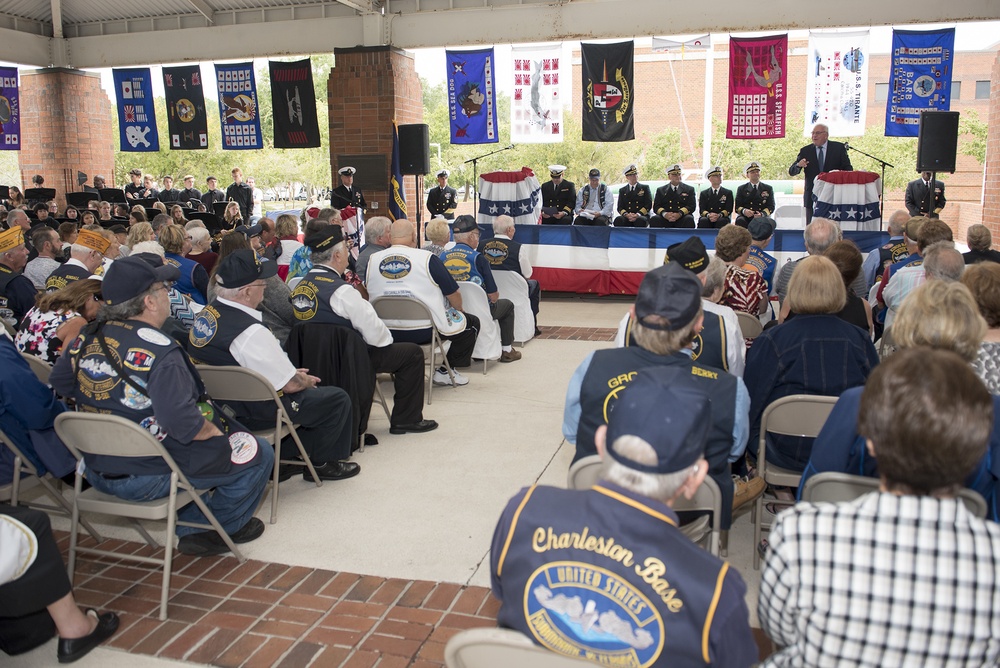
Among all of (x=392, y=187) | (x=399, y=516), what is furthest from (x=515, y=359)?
(x=392, y=187)

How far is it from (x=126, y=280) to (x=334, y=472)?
5.62 feet

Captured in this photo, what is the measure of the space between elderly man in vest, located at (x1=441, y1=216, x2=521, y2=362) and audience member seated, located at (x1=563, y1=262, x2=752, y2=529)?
3.60 m

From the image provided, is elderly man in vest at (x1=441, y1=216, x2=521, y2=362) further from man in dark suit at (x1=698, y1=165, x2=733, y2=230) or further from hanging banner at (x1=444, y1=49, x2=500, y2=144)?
hanging banner at (x1=444, y1=49, x2=500, y2=144)

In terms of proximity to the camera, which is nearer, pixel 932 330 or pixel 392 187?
pixel 932 330

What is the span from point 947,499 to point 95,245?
17.8 feet

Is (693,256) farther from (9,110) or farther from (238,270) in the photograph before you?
(9,110)

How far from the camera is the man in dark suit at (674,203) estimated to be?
11234mm

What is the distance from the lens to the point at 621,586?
145 cm

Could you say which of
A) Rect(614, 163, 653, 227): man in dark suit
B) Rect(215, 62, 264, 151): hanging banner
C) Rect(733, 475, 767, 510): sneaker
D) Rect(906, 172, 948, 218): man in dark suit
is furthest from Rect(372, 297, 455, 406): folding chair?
Rect(215, 62, 264, 151): hanging banner

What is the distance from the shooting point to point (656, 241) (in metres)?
9.64

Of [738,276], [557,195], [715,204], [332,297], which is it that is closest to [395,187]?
[557,195]

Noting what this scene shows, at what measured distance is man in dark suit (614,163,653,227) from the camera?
11.6 metres

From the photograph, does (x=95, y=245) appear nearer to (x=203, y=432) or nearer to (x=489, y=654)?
(x=203, y=432)

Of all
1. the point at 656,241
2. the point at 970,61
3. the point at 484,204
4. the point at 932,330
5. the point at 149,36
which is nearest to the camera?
the point at 932,330
